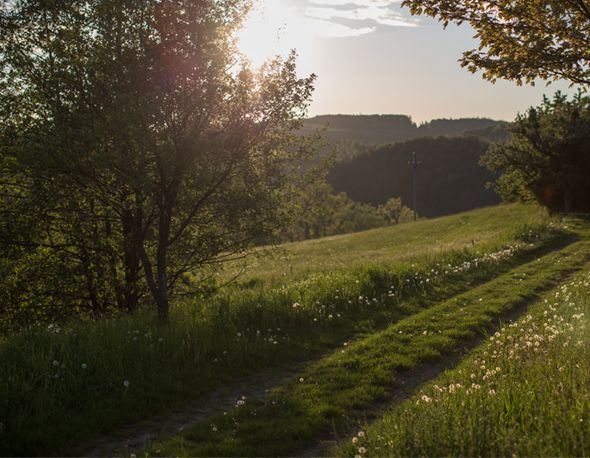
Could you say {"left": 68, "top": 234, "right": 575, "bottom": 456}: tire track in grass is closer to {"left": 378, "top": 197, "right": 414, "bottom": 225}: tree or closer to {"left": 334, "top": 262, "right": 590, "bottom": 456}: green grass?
{"left": 334, "top": 262, "right": 590, "bottom": 456}: green grass

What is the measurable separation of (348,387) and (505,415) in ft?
11.1

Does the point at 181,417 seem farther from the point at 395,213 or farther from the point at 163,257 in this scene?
the point at 395,213

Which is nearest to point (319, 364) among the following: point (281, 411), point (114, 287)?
point (281, 411)

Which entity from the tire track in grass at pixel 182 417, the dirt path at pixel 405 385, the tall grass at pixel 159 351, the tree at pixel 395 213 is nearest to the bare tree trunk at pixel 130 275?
the tall grass at pixel 159 351

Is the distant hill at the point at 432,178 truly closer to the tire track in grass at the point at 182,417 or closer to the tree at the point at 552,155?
the tree at the point at 552,155

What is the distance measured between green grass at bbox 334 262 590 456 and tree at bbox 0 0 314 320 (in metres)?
6.34

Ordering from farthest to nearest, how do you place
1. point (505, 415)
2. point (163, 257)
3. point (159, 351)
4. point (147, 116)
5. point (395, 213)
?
point (395, 213)
point (163, 257)
point (147, 116)
point (159, 351)
point (505, 415)

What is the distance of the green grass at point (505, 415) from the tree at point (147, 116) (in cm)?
634

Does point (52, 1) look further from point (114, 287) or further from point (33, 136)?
point (114, 287)

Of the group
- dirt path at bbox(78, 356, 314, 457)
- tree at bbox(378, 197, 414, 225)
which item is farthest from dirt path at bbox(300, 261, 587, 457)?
tree at bbox(378, 197, 414, 225)

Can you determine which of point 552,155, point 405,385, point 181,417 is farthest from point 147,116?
point 552,155

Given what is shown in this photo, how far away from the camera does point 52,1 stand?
37.5ft

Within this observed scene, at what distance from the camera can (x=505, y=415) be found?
17.5ft

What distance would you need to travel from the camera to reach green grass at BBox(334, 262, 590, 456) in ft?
15.5
